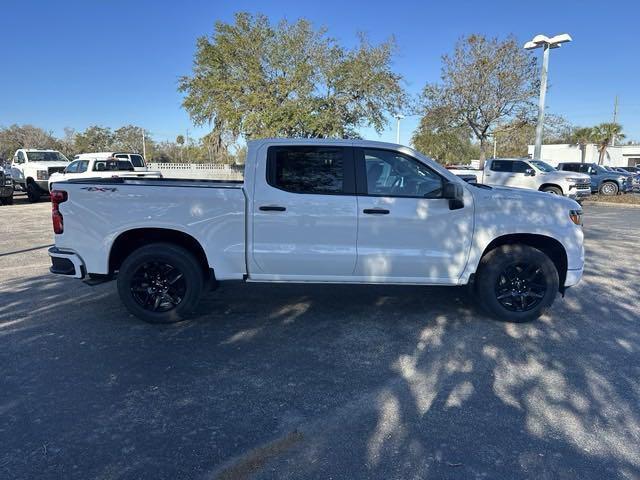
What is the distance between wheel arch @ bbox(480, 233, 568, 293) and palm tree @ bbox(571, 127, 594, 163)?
53129 mm

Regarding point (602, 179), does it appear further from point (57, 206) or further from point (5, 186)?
point (5, 186)

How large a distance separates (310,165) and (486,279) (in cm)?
218

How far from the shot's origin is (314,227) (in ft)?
14.9

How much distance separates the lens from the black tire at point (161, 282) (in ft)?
15.3

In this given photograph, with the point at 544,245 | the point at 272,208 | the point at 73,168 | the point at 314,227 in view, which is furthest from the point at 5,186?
the point at 544,245

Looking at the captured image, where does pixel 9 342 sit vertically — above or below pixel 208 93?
below

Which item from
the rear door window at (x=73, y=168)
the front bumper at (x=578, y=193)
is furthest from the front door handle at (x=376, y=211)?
the front bumper at (x=578, y=193)

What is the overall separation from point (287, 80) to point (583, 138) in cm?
4622

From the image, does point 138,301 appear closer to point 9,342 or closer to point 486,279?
point 9,342

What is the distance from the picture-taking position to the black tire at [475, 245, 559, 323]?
4.74 m

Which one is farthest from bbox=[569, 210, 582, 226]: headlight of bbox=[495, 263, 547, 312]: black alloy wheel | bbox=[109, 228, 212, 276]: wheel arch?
bbox=[109, 228, 212, 276]: wheel arch

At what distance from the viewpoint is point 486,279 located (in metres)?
4.77

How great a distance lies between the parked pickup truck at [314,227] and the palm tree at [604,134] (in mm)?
56530

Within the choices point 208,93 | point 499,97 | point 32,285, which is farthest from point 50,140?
point 32,285
